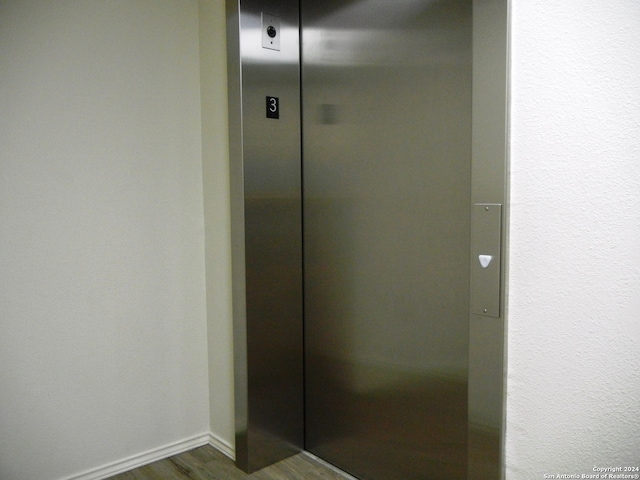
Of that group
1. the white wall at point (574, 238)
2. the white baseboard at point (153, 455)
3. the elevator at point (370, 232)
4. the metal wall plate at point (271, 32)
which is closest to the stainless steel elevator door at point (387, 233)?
the elevator at point (370, 232)

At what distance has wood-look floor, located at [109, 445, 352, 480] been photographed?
2.05m

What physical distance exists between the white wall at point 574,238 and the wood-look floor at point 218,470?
979mm

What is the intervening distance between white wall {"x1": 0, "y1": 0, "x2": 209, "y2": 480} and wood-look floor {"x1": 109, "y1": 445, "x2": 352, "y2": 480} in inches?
3.9

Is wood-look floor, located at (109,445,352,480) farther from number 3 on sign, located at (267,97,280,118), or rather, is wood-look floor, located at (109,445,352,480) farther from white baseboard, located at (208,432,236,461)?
number 3 on sign, located at (267,97,280,118)

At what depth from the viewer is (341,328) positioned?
2035mm

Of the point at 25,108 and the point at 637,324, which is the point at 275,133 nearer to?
the point at 25,108

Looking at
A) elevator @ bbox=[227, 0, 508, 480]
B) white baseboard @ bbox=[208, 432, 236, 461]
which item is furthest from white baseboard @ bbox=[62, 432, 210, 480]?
elevator @ bbox=[227, 0, 508, 480]

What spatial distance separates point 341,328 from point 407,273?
41 cm

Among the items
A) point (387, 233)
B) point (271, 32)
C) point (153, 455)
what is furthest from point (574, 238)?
point (153, 455)

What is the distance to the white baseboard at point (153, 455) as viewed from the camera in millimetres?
2031

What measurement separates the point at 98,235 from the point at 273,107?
87cm

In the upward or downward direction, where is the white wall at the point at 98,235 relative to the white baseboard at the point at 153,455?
upward

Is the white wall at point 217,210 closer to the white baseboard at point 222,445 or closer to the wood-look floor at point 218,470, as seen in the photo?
the white baseboard at point 222,445

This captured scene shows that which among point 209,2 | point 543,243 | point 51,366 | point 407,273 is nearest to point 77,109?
point 209,2
